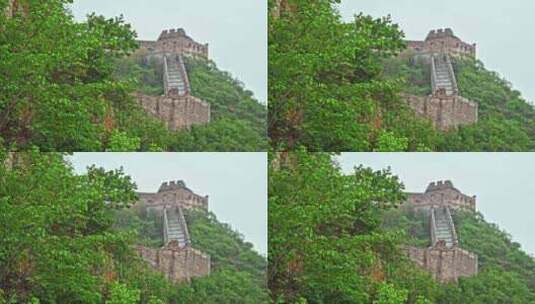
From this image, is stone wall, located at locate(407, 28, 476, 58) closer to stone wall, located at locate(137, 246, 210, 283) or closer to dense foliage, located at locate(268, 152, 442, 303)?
dense foliage, located at locate(268, 152, 442, 303)

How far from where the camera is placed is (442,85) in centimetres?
580

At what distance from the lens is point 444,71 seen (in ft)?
19.0

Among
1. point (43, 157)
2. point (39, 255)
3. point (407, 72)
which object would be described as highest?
point (407, 72)

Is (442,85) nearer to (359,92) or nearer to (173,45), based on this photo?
(359,92)

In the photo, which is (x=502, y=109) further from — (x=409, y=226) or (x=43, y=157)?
(x=43, y=157)

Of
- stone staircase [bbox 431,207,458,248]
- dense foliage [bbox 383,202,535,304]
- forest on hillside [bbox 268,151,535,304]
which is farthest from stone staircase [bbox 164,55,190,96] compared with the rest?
stone staircase [bbox 431,207,458,248]

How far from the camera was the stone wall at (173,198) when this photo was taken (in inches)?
223

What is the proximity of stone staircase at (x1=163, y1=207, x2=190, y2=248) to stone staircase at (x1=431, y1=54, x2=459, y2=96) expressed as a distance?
1.14 m

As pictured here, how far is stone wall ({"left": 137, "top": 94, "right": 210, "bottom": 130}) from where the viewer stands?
570 centimetres

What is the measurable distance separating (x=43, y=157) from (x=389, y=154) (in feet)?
4.46

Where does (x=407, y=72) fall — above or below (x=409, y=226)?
above

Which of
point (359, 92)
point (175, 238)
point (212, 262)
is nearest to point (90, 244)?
point (175, 238)

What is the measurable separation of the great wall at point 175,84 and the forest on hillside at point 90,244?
0.99 feet

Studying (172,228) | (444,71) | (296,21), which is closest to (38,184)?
(172,228)
